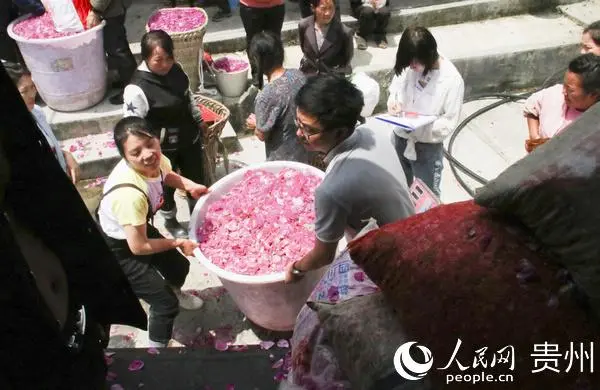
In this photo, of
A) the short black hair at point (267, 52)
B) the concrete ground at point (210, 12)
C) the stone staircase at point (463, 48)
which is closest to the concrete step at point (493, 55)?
the stone staircase at point (463, 48)

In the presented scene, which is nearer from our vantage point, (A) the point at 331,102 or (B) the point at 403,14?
(A) the point at 331,102

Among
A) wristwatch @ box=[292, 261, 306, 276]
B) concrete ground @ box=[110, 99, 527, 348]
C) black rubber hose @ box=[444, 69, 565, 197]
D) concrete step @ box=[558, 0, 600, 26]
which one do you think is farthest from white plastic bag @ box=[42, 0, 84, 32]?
concrete step @ box=[558, 0, 600, 26]

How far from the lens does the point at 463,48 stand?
741cm

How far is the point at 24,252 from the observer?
1.10 m

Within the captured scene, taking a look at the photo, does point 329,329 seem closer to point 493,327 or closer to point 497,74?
point 493,327

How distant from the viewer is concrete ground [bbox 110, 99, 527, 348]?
164 inches

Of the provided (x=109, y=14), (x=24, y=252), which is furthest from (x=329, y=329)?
(x=109, y=14)

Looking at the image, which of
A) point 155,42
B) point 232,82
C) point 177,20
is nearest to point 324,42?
point 232,82

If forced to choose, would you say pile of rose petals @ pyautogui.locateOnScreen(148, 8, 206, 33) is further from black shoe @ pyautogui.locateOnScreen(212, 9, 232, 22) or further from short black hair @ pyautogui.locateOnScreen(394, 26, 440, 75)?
short black hair @ pyautogui.locateOnScreen(394, 26, 440, 75)

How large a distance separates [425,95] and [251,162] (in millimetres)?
2715

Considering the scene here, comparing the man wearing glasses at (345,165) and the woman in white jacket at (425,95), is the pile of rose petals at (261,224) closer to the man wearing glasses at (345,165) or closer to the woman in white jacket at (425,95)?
the man wearing glasses at (345,165)

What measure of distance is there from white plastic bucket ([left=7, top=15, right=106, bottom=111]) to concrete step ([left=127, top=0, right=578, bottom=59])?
4.82ft

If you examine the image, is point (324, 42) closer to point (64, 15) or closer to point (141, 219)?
point (64, 15)

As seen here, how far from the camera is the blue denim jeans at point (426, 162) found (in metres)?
4.30
